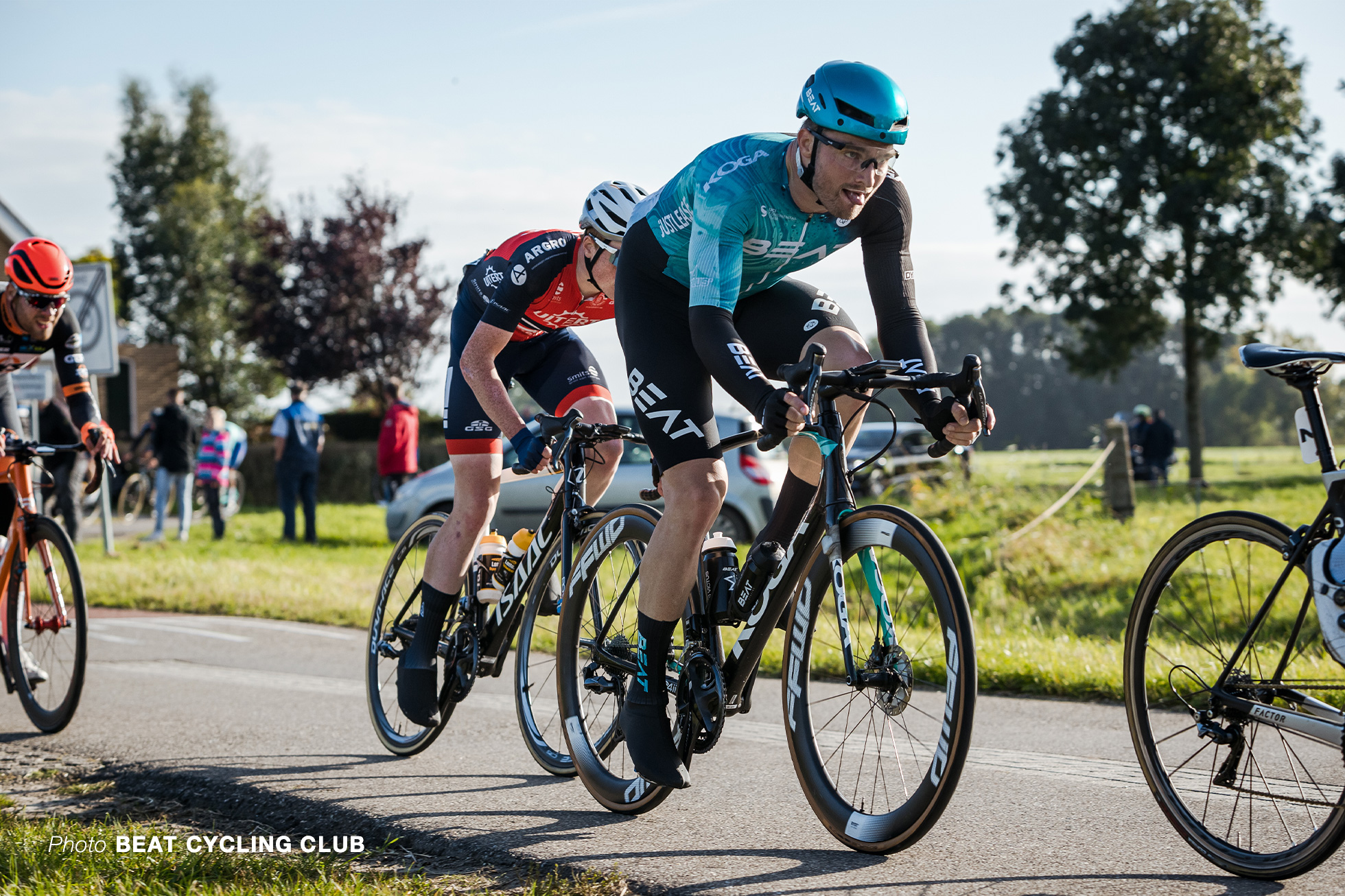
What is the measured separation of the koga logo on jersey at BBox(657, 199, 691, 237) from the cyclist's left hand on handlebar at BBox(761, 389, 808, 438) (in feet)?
2.69

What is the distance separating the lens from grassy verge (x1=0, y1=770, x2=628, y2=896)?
287cm

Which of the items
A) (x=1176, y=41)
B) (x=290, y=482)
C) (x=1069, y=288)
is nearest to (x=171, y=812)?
(x=290, y=482)

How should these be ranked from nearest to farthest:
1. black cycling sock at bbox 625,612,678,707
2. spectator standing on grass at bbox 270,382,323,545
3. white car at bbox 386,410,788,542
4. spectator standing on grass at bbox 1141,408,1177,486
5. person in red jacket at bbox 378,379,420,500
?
black cycling sock at bbox 625,612,678,707, white car at bbox 386,410,788,542, person in red jacket at bbox 378,379,420,500, spectator standing on grass at bbox 270,382,323,545, spectator standing on grass at bbox 1141,408,1177,486

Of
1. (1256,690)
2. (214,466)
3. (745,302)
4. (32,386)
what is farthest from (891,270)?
(214,466)

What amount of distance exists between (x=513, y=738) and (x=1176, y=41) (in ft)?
123

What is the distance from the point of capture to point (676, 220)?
3404 millimetres

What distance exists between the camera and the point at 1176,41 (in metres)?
36.0

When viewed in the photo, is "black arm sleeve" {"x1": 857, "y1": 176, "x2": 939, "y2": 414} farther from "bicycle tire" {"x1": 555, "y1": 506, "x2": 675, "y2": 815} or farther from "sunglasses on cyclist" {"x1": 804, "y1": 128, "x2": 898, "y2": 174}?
"bicycle tire" {"x1": 555, "y1": 506, "x2": 675, "y2": 815}

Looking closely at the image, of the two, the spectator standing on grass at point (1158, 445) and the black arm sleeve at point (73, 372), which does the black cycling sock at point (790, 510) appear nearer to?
the black arm sleeve at point (73, 372)

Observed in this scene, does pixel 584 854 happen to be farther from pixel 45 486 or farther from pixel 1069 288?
pixel 1069 288

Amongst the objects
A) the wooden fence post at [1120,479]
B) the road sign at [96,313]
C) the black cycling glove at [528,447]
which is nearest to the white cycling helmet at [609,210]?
the black cycling glove at [528,447]

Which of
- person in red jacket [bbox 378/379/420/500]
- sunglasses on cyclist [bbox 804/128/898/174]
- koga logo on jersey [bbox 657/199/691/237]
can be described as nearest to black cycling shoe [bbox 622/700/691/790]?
koga logo on jersey [bbox 657/199/691/237]

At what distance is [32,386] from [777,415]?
12685 mm

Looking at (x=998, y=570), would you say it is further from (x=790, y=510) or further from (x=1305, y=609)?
(x=1305, y=609)
